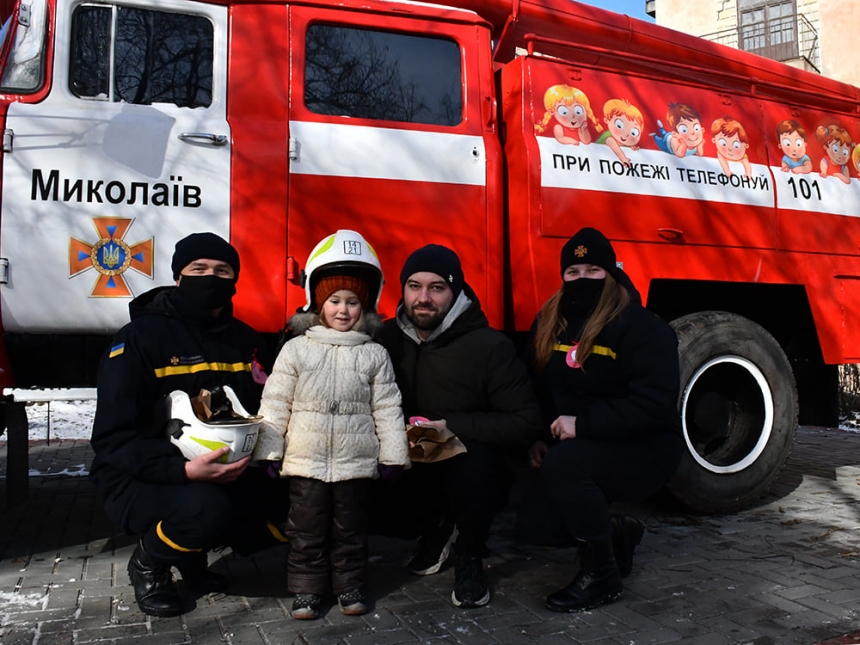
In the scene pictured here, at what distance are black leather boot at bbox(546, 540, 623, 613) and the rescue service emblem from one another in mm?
2253

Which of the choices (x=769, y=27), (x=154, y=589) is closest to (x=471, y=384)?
(x=154, y=589)

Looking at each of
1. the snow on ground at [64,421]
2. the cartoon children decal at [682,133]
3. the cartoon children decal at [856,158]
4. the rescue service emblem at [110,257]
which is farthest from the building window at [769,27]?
the rescue service emblem at [110,257]

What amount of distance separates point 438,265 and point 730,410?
2.51m

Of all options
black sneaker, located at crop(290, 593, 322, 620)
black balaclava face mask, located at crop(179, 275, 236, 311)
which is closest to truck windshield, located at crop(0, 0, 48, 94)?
black balaclava face mask, located at crop(179, 275, 236, 311)

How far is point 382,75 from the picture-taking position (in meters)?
3.97

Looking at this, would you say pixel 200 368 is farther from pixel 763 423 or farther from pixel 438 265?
pixel 763 423

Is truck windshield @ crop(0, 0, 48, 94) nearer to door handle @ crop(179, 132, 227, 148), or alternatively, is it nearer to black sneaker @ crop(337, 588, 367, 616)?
door handle @ crop(179, 132, 227, 148)

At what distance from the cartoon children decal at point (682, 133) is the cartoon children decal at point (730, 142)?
0.36 ft

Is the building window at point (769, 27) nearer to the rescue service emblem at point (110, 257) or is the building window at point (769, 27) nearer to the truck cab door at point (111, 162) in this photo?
the truck cab door at point (111, 162)

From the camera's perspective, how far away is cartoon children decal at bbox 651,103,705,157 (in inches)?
175

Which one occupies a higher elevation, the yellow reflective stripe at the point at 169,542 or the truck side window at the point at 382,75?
the truck side window at the point at 382,75

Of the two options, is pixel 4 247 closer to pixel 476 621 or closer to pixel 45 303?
pixel 45 303

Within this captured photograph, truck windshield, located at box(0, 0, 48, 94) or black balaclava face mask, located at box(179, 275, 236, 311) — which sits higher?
truck windshield, located at box(0, 0, 48, 94)

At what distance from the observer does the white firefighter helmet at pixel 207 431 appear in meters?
2.81
